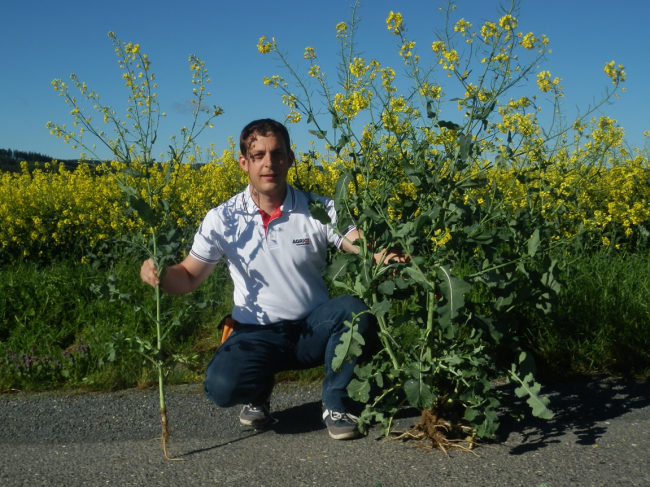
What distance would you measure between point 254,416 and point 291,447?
1.28 ft

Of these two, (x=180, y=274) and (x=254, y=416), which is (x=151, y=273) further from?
(x=254, y=416)

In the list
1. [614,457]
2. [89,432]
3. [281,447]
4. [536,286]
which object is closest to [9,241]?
[89,432]

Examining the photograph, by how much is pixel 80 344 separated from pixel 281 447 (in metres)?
1.88

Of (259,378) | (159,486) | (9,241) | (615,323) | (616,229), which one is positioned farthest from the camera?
(9,241)

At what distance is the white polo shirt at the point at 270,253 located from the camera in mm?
3084

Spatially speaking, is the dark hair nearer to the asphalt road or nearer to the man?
the man

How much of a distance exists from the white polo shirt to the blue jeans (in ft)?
0.29

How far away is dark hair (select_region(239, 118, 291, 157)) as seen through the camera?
10.1 ft

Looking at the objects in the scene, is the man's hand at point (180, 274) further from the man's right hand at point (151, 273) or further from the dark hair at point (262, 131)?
the dark hair at point (262, 131)

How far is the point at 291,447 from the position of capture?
9.12 ft

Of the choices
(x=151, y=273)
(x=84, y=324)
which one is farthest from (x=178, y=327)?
(x=151, y=273)

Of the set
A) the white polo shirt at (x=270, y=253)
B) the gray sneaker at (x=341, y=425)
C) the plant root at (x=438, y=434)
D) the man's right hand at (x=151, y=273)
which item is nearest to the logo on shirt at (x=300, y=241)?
the white polo shirt at (x=270, y=253)

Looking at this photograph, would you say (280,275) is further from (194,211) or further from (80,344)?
(194,211)

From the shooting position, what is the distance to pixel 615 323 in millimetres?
3783
